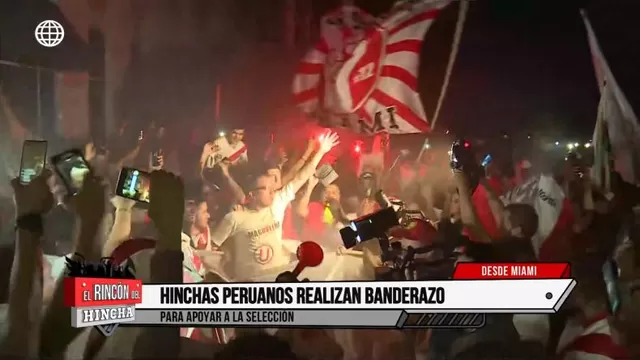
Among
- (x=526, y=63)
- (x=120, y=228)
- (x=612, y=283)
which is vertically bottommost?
(x=612, y=283)

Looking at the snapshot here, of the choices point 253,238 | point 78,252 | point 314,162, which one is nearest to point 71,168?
point 78,252

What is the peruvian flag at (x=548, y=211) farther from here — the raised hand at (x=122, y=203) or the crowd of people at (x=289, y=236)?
the raised hand at (x=122, y=203)

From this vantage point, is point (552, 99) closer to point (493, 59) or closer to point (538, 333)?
point (493, 59)

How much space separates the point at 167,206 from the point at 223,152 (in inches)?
7.4

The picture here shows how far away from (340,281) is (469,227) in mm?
318

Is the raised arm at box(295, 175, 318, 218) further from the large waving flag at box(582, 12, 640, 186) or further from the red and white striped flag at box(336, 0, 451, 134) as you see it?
the large waving flag at box(582, 12, 640, 186)

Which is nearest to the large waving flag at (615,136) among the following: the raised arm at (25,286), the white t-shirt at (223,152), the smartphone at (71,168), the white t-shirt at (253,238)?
the white t-shirt at (253,238)

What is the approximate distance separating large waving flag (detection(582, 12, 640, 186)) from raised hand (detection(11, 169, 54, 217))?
4.22ft

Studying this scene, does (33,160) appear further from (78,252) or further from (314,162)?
(314,162)

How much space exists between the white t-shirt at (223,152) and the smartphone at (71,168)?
30 centimetres

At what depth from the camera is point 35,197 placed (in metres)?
1.54

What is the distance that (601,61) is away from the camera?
4.65 feet

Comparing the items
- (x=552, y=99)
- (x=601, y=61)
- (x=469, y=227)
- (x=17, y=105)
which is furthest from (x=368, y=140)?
(x=17, y=105)

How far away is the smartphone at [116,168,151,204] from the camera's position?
4.94 ft
